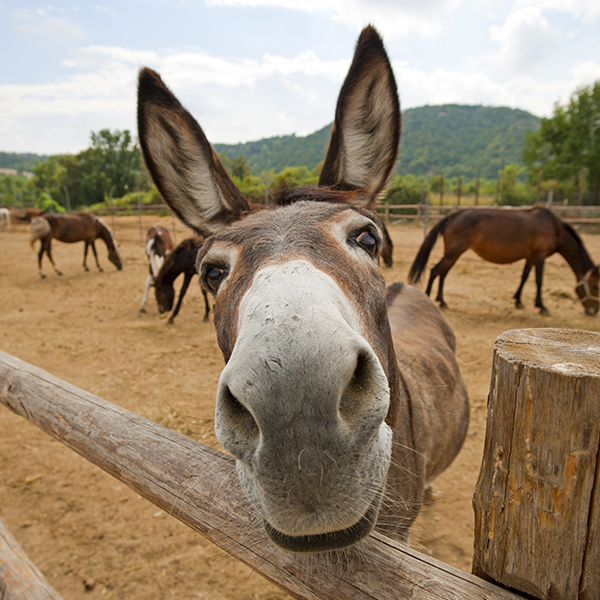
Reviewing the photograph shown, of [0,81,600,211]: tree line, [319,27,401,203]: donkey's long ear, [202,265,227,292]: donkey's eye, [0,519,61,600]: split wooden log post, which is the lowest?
[0,519,61,600]: split wooden log post

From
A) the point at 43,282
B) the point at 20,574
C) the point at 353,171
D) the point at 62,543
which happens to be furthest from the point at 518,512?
the point at 43,282

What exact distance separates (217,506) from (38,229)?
16880mm

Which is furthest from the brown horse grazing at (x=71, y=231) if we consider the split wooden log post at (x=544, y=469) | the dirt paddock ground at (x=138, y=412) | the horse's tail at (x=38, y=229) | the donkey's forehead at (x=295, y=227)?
the split wooden log post at (x=544, y=469)

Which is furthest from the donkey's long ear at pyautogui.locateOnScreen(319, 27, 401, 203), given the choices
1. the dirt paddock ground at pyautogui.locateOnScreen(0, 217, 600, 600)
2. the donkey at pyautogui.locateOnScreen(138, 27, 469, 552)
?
the dirt paddock ground at pyautogui.locateOnScreen(0, 217, 600, 600)

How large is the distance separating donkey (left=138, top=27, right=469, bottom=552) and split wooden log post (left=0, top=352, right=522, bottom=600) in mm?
179

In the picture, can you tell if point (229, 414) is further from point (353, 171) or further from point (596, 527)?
point (353, 171)

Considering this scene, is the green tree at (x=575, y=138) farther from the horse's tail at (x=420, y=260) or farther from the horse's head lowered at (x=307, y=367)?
the horse's head lowered at (x=307, y=367)

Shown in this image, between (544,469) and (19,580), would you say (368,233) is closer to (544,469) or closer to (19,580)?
(544,469)

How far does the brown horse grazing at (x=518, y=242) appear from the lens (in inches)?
356

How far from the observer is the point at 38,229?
14.7 meters

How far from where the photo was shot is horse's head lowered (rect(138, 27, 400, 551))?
88 centimetres

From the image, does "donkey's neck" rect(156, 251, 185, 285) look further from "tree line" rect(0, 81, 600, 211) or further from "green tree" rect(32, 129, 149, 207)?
"green tree" rect(32, 129, 149, 207)

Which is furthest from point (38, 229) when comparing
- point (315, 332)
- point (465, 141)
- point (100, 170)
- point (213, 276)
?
point (465, 141)

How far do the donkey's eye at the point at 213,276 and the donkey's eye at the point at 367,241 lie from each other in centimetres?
61
